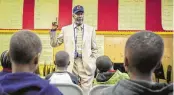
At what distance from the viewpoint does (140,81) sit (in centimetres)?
113

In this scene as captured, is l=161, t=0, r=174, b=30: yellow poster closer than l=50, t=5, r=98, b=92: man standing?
No

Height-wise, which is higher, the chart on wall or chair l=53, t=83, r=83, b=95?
the chart on wall

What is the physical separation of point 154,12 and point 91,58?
2182 mm

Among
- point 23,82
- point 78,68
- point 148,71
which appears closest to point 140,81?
point 148,71

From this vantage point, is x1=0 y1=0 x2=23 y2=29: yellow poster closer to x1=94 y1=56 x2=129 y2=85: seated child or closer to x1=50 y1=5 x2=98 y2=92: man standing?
x1=50 y1=5 x2=98 y2=92: man standing

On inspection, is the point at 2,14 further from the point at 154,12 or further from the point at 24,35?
the point at 24,35

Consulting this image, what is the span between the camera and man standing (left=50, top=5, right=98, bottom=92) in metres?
3.45

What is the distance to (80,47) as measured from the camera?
138 inches

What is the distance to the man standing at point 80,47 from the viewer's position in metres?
3.45

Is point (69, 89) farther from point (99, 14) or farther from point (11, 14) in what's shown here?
point (11, 14)

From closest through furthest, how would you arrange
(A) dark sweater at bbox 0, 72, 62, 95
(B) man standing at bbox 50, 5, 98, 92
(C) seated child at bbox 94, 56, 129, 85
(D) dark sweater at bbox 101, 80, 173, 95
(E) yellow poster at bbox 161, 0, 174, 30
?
(D) dark sweater at bbox 101, 80, 173, 95, (A) dark sweater at bbox 0, 72, 62, 95, (C) seated child at bbox 94, 56, 129, 85, (B) man standing at bbox 50, 5, 98, 92, (E) yellow poster at bbox 161, 0, 174, 30

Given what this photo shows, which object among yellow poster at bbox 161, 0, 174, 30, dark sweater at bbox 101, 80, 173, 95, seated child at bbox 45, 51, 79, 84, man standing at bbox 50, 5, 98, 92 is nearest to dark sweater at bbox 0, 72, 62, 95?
dark sweater at bbox 101, 80, 173, 95

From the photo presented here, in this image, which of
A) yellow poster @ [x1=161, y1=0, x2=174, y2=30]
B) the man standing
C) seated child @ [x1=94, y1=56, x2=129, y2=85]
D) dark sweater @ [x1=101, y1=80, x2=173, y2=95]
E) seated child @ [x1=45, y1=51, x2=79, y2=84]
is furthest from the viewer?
yellow poster @ [x1=161, y1=0, x2=174, y2=30]

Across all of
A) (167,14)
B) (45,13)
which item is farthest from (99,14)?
(167,14)
